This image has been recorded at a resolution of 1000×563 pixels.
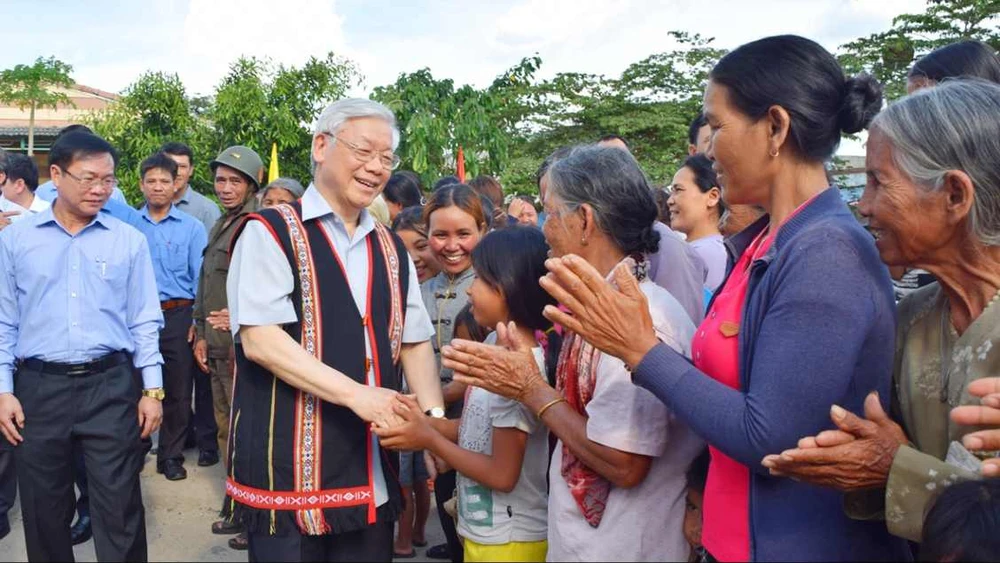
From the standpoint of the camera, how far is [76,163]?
145 inches

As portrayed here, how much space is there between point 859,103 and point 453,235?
7.65 feet

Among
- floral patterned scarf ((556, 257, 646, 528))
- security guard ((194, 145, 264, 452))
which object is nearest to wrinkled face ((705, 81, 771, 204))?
floral patterned scarf ((556, 257, 646, 528))

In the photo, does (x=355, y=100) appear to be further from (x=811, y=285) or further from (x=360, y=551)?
(x=811, y=285)

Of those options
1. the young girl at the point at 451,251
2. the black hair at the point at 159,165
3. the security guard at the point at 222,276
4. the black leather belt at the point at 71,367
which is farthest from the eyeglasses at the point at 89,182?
the black hair at the point at 159,165

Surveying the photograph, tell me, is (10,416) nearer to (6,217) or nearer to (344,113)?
(6,217)

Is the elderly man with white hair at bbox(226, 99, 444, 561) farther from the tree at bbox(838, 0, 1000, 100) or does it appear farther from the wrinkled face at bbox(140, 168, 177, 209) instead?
the tree at bbox(838, 0, 1000, 100)

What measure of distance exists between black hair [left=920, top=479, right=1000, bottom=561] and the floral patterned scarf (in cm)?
75

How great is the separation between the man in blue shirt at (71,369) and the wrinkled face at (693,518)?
2.63 meters

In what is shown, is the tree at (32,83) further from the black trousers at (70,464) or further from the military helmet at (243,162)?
the black trousers at (70,464)

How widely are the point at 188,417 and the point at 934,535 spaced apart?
17.4ft

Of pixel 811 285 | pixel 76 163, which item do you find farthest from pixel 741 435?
pixel 76 163

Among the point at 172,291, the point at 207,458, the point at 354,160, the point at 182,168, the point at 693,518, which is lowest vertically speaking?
the point at 207,458

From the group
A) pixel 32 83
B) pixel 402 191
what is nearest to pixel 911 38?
pixel 402 191

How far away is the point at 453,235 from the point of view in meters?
3.88
